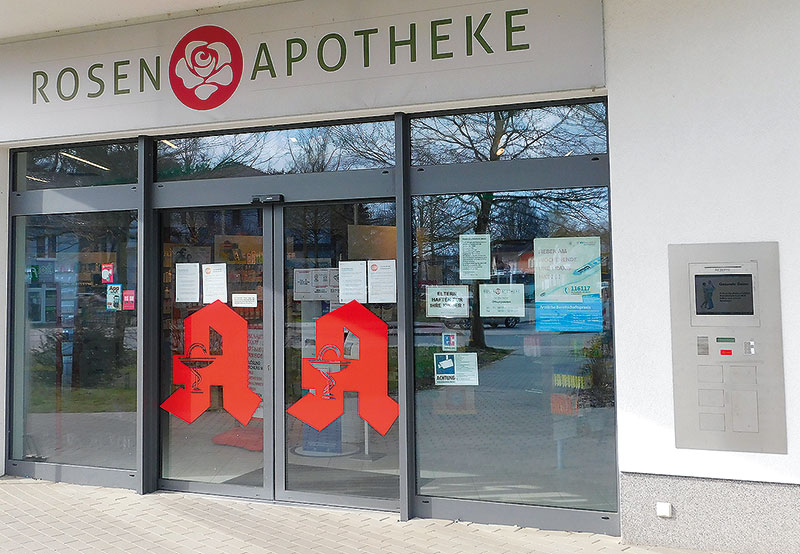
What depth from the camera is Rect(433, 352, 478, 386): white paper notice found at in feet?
16.3

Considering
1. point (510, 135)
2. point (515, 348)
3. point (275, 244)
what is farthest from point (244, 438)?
point (510, 135)

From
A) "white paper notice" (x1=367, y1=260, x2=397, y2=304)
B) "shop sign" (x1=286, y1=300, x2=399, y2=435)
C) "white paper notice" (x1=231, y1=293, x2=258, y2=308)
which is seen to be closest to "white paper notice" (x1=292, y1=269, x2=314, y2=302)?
"shop sign" (x1=286, y1=300, x2=399, y2=435)

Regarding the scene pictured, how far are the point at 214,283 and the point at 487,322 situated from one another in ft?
7.41

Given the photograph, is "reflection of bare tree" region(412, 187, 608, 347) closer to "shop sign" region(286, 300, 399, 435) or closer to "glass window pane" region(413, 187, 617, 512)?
"glass window pane" region(413, 187, 617, 512)

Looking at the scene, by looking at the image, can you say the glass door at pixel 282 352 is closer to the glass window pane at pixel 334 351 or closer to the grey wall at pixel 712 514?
the glass window pane at pixel 334 351

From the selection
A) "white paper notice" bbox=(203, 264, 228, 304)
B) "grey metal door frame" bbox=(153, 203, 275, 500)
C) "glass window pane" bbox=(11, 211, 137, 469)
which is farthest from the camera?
"glass window pane" bbox=(11, 211, 137, 469)

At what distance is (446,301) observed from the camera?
197 inches

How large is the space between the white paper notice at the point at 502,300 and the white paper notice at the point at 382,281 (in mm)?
657

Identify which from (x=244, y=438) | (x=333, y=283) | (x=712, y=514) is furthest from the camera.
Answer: (x=244, y=438)

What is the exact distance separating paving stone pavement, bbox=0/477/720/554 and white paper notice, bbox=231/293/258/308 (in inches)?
60.1

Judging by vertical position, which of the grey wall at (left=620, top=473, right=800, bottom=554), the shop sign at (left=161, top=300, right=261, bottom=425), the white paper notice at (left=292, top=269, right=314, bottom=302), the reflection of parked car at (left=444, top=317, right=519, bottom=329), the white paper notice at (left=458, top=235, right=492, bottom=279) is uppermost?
the white paper notice at (left=458, top=235, right=492, bottom=279)

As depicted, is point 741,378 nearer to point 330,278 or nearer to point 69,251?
point 330,278

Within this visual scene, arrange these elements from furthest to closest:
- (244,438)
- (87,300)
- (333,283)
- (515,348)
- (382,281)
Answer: (87,300) < (244,438) < (333,283) < (382,281) < (515,348)

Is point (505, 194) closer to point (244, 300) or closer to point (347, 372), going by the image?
point (347, 372)
